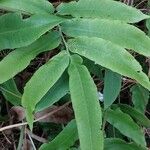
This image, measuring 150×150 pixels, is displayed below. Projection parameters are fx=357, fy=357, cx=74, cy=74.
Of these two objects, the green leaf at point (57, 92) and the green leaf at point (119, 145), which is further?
the green leaf at point (119, 145)

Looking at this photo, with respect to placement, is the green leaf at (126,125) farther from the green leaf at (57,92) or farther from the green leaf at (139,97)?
the green leaf at (57,92)

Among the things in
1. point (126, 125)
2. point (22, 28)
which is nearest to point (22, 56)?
point (22, 28)

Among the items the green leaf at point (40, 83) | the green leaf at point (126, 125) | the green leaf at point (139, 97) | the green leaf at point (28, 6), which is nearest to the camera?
the green leaf at point (40, 83)

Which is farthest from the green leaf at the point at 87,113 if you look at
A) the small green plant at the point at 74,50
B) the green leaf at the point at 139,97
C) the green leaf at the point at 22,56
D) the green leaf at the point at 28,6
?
the green leaf at the point at 139,97

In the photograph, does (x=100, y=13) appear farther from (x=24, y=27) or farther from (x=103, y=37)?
(x=24, y=27)

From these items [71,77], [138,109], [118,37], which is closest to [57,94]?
[71,77]
